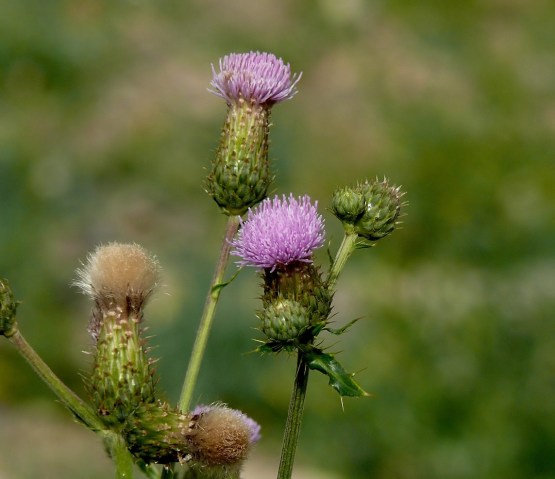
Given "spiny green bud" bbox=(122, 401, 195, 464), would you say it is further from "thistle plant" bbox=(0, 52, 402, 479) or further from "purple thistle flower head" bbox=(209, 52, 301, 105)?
"purple thistle flower head" bbox=(209, 52, 301, 105)

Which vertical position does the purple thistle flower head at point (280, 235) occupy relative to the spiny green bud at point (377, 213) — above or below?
below

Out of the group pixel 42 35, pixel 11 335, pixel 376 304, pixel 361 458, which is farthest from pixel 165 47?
pixel 11 335

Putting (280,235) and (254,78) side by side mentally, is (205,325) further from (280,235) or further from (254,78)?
(254,78)

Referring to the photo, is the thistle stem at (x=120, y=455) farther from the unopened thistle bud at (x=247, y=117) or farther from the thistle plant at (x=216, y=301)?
the unopened thistle bud at (x=247, y=117)

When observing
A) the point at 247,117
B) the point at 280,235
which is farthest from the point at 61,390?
the point at 247,117

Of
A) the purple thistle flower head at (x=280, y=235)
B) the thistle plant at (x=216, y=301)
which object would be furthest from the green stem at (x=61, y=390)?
the purple thistle flower head at (x=280, y=235)

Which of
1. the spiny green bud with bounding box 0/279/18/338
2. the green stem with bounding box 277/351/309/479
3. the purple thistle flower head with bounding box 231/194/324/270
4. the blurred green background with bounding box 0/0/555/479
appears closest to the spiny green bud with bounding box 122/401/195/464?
the green stem with bounding box 277/351/309/479
